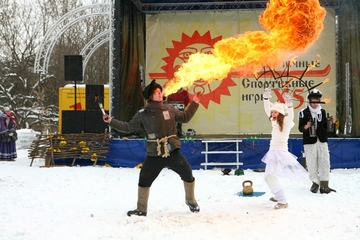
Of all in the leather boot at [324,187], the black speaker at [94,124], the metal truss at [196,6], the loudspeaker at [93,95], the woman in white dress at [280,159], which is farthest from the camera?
the metal truss at [196,6]

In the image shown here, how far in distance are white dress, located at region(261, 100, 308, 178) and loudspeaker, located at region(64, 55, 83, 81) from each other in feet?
26.1

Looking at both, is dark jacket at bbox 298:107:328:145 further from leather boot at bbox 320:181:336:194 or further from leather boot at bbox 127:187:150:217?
leather boot at bbox 127:187:150:217

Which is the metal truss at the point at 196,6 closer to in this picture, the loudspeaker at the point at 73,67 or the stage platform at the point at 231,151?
the loudspeaker at the point at 73,67

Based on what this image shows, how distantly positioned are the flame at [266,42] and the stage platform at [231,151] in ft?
12.7

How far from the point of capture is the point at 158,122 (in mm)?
Answer: 6426

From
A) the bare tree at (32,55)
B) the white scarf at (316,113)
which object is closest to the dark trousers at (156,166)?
the white scarf at (316,113)

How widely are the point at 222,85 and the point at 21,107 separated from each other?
16.6m

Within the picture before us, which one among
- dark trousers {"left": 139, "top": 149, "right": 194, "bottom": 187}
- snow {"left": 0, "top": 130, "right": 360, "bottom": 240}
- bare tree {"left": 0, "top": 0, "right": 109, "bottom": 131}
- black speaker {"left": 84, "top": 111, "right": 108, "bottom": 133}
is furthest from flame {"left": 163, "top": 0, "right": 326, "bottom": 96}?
bare tree {"left": 0, "top": 0, "right": 109, "bottom": 131}

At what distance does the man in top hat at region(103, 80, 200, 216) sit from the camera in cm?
632

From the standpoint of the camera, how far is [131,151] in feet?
41.1

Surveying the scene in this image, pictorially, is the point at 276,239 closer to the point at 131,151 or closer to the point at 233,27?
the point at 131,151

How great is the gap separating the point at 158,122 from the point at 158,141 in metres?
0.27

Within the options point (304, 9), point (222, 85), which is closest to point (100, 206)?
point (304, 9)

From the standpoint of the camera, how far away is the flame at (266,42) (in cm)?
693
